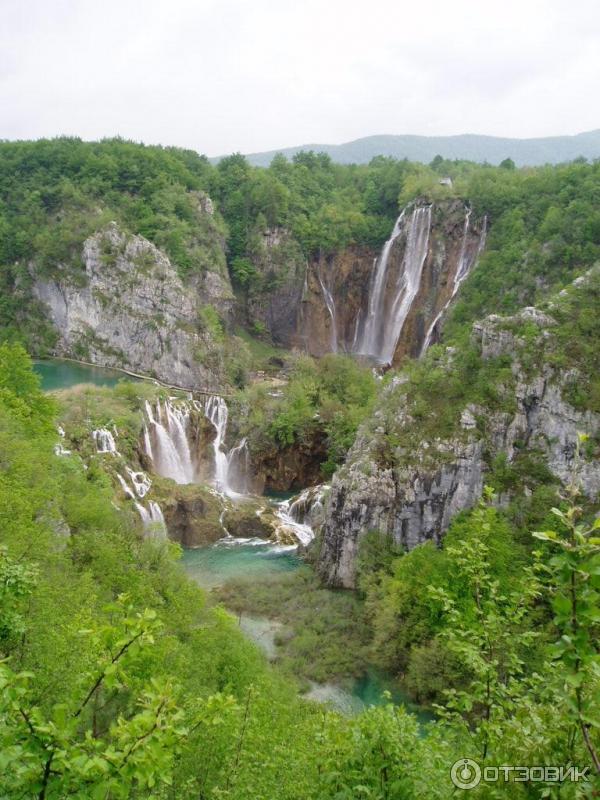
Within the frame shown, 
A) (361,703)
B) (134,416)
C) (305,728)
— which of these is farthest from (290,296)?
(305,728)

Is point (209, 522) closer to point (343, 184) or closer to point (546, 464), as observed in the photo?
point (546, 464)

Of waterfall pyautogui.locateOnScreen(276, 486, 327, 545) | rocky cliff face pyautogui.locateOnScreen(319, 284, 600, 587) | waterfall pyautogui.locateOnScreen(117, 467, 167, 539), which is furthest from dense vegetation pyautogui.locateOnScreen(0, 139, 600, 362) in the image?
waterfall pyautogui.locateOnScreen(117, 467, 167, 539)

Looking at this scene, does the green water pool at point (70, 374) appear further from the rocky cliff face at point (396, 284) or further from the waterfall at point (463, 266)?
the waterfall at point (463, 266)

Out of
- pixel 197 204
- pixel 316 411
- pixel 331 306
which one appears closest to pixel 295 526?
pixel 316 411

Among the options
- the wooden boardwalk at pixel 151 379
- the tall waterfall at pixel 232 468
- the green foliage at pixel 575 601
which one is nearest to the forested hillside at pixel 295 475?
the green foliage at pixel 575 601

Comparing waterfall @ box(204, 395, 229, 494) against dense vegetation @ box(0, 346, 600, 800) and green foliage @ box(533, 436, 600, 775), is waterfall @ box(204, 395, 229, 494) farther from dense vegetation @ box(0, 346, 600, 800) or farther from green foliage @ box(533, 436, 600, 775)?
green foliage @ box(533, 436, 600, 775)

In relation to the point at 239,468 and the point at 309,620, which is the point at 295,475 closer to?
the point at 239,468
